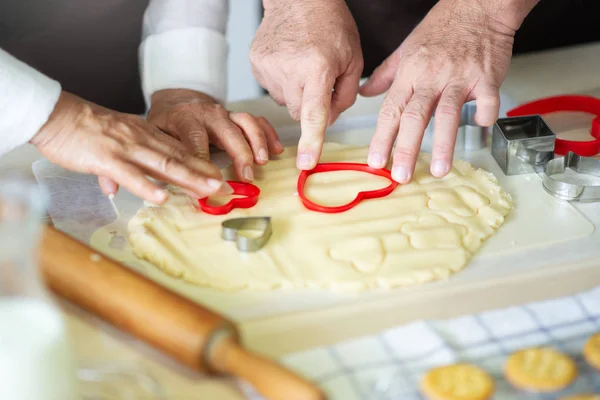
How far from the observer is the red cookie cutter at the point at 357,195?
3.94 feet

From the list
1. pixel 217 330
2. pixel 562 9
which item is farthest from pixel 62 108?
pixel 562 9

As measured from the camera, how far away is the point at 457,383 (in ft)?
2.72

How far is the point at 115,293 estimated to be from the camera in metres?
0.89

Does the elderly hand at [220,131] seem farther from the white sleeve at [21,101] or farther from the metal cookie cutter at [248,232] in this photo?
the white sleeve at [21,101]

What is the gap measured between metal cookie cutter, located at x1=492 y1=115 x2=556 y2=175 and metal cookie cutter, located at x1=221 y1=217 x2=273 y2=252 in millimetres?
508

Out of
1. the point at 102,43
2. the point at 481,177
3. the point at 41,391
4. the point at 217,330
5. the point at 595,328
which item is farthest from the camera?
the point at 102,43

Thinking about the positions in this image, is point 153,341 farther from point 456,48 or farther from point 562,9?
point 562,9

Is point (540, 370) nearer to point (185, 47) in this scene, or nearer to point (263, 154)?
point (263, 154)

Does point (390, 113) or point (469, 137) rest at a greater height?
point (390, 113)

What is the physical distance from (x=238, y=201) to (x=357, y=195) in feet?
0.69

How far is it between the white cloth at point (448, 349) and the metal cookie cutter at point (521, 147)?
402 millimetres

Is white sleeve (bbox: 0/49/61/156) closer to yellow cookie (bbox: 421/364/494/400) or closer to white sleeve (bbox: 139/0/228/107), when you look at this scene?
white sleeve (bbox: 139/0/228/107)

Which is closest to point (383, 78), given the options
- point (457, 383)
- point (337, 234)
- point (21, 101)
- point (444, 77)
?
point (444, 77)

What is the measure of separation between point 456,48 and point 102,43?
87cm
